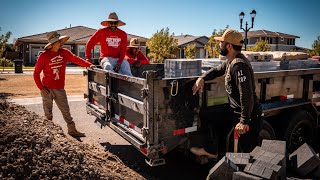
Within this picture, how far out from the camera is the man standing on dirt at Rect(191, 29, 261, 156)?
11.2ft

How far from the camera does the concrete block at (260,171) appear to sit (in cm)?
287

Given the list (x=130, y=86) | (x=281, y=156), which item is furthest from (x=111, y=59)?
(x=281, y=156)

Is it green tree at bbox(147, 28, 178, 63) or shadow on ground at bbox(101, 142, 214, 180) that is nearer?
shadow on ground at bbox(101, 142, 214, 180)

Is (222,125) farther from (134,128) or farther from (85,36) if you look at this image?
(85,36)

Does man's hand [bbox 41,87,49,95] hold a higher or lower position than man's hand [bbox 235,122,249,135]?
higher

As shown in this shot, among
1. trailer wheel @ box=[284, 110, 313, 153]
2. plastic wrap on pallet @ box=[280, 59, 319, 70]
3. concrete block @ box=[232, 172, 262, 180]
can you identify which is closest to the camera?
concrete block @ box=[232, 172, 262, 180]

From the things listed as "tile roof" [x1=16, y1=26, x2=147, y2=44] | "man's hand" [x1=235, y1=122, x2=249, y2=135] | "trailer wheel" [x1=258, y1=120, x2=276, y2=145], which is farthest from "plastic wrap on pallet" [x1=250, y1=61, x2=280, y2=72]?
"tile roof" [x1=16, y1=26, x2=147, y2=44]

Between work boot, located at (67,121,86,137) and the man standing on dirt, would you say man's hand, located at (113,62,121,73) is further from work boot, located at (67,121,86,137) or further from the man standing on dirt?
the man standing on dirt

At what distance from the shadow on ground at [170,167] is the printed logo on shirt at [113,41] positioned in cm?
246

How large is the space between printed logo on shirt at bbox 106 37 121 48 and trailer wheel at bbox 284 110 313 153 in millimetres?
4001

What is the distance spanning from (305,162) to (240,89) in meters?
1.35

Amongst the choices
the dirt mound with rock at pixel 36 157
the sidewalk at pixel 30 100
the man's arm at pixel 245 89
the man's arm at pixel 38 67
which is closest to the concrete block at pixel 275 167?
the man's arm at pixel 245 89

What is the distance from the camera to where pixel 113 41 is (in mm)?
6391

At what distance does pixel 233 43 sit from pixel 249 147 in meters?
1.44
